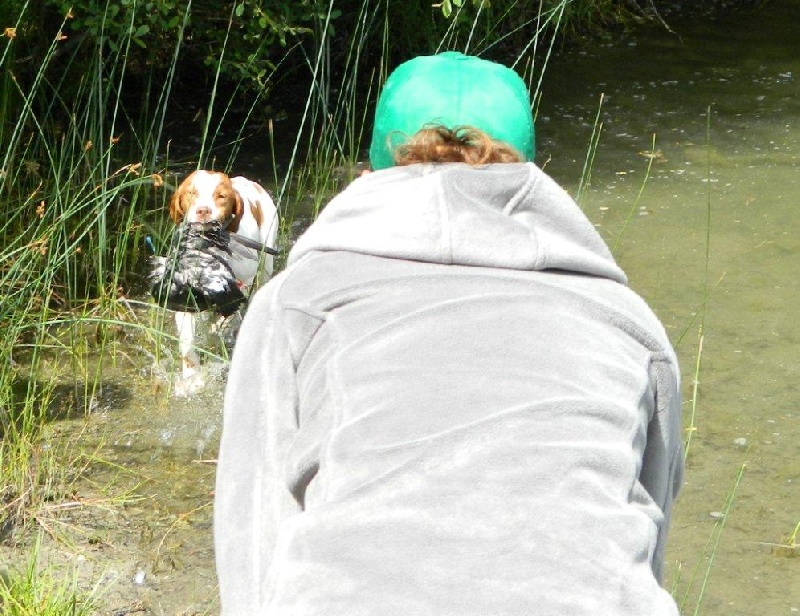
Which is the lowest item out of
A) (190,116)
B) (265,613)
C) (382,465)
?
(190,116)

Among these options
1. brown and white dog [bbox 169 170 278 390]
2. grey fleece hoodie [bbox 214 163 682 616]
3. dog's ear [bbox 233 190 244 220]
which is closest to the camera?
grey fleece hoodie [bbox 214 163 682 616]

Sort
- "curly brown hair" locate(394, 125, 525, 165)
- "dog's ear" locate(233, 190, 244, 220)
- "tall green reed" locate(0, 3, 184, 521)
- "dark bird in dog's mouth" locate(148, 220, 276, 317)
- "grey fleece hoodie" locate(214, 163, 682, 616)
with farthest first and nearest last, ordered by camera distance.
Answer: "dog's ear" locate(233, 190, 244, 220) → "dark bird in dog's mouth" locate(148, 220, 276, 317) → "tall green reed" locate(0, 3, 184, 521) → "curly brown hair" locate(394, 125, 525, 165) → "grey fleece hoodie" locate(214, 163, 682, 616)

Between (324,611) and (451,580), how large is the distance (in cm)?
13

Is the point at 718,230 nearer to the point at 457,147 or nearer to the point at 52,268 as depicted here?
the point at 52,268

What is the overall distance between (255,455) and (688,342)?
339cm

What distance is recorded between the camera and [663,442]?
1552 millimetres

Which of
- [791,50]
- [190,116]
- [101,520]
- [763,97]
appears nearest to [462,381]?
[101,520]

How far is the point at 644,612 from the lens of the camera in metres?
1.24

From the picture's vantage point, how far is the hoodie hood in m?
1.45

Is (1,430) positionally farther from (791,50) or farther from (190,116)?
(791,50)

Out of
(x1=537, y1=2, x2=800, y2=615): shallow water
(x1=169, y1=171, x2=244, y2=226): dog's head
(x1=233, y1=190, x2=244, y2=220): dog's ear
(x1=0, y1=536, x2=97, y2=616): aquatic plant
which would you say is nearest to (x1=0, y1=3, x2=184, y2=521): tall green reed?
(x1=169, y1=171, x2=244, y2=226): dog's head

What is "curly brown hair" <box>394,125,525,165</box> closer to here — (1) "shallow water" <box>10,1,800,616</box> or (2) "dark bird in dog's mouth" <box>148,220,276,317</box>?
(1) "shallow water" <box>10,1,800,616</box>

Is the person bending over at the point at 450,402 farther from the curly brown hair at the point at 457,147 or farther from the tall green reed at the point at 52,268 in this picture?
the tall green reed at the point at 52,268

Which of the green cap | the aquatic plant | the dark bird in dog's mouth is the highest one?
the green cap
